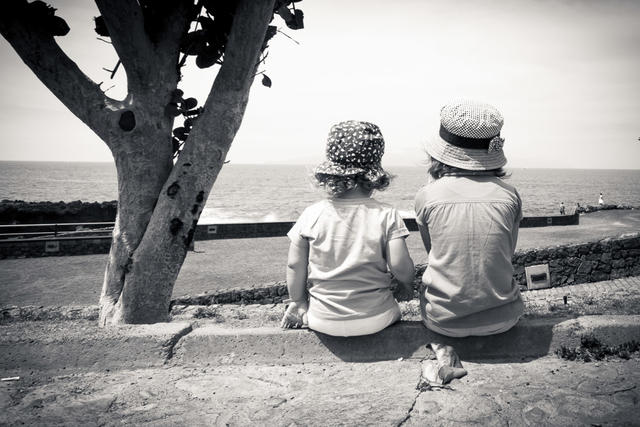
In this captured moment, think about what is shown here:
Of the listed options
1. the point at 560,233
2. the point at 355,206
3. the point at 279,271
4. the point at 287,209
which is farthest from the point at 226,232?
the point at 287,209

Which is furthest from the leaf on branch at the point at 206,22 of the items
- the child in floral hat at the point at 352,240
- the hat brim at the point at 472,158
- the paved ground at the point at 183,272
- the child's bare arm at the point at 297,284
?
the paved ground at the point at 183,272

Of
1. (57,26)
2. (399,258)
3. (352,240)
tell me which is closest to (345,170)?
(352,240)

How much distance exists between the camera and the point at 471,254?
2.90m

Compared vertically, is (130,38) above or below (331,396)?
above

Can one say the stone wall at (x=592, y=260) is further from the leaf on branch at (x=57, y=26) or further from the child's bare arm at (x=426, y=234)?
the leaf on branch at (x=57, y=26)

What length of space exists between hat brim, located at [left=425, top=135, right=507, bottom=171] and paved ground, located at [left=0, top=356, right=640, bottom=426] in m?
1.22

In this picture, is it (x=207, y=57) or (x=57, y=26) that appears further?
(x=207, y=57)

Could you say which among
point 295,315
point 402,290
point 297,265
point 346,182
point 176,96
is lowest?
point 295,315

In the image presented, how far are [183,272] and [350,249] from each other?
1274 cm

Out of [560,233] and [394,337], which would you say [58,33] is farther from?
Answer: [560,233]

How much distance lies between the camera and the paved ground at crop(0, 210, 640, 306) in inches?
483

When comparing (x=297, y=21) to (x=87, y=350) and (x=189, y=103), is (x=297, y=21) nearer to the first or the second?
(x=189, y=103)

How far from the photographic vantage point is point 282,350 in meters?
3.28

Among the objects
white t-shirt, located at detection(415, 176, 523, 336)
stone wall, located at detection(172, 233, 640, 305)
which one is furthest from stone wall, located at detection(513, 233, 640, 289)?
white t-shirt, located at detection(415, 176, 523, 336)
